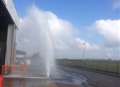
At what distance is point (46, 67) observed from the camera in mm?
43844

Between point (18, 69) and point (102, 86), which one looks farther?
point (18, 69)

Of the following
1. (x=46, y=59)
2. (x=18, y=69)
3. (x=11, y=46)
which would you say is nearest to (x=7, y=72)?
(x=18, y=69)

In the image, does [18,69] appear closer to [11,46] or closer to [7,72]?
[7,72]

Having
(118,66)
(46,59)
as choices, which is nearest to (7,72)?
(46,59)

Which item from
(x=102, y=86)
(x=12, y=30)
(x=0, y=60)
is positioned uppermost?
(x=12, y=30)

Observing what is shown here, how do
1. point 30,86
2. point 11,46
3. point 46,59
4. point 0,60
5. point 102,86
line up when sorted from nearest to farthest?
point 30,86 < point 102,86 < point 11,46 < point 0,60 < point 46,59

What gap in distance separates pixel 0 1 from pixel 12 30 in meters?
14.0

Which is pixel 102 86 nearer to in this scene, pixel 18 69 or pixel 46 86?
pixel 46 86

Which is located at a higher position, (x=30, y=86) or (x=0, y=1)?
(x=0, y=1)

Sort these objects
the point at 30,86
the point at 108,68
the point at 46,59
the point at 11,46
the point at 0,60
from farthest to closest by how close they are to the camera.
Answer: the point at 108,68, the point at 46,59, the point at 0,60, the point at 11,46, the point at 30,86

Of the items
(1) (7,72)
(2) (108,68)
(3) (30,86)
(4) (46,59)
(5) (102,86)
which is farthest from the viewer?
(2) (108,68)

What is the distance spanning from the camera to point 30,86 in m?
21.6

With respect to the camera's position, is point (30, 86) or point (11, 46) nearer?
point (30, 86)

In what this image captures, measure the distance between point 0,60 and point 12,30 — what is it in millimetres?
6387
